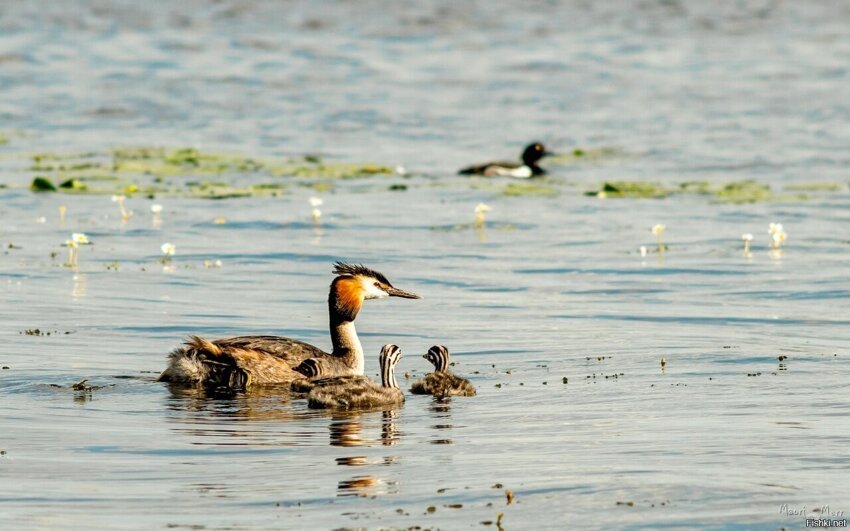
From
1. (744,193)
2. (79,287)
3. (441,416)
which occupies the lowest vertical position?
(441,416)

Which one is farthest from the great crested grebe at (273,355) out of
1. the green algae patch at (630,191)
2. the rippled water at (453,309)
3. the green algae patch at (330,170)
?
the green algae patch at (330,170)

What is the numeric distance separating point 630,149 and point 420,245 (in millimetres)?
13251

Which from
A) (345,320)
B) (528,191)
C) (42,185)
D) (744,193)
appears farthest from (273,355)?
(528,191)

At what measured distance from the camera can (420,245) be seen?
832 inches

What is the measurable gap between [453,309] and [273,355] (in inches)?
140

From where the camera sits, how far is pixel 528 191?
2739 cm

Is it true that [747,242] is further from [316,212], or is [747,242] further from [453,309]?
[316,212]

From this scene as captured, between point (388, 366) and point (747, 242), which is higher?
point (747, 242)

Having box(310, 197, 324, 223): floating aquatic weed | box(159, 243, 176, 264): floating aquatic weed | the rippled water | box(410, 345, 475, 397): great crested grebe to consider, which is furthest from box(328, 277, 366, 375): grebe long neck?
box(310, 197, 324, 223): floating aquatic weed

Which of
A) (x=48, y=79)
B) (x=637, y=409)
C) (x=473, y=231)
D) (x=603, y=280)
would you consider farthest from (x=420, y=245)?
(x=48, y=79)

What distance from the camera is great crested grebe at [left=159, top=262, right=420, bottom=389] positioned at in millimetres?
13164

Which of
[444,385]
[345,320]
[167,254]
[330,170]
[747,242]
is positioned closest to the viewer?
[444,385]

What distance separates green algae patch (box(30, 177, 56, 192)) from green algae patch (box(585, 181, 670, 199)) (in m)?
8.00

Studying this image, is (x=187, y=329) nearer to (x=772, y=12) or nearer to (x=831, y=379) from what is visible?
(x=831, y=379)
